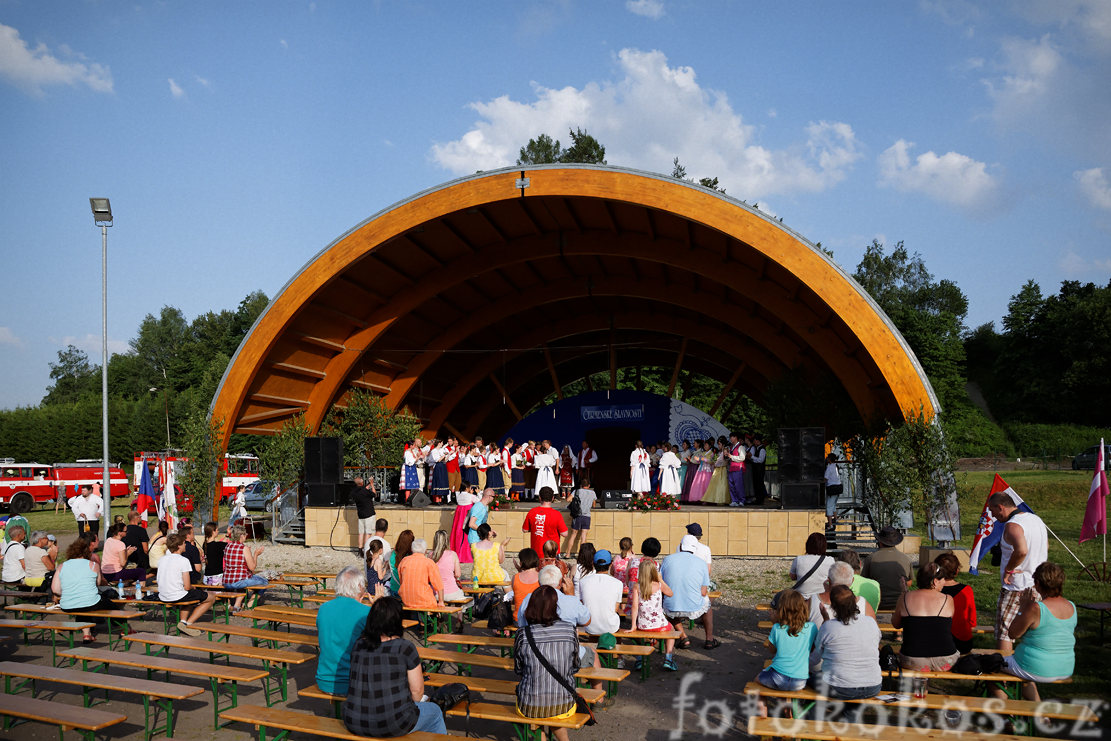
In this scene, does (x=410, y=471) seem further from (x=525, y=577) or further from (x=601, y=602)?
(x=601, y=602)

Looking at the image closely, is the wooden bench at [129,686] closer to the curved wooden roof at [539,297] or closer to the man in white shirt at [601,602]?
the man in white shirt at [601,602]

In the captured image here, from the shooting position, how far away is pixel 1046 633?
551 centimetres

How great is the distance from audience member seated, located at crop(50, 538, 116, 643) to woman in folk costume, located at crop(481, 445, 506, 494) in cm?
1139

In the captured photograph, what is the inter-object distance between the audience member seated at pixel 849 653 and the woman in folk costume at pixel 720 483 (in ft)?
40.0

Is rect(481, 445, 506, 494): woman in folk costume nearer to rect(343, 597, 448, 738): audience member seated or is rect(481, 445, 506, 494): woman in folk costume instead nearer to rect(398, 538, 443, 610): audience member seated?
rect(398, 538, 443, 610): audience member seated

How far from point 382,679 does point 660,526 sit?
34.6 ft

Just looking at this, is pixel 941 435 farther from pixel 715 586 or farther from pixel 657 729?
pixel 657 729

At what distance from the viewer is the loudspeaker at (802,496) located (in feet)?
46.5

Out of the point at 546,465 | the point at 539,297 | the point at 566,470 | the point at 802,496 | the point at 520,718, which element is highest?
the point at 539,297

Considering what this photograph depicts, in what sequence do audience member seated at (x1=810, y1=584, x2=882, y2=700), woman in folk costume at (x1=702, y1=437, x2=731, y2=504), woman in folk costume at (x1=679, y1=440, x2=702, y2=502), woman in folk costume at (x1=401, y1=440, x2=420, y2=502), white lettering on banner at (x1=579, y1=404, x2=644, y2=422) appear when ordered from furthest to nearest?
1. white lettering on banner at (x1=579, y1=404, x2=644, y2=422)
2. woman in folk costume at (x1=401, y1=440, x2=420, y2=502)
3. woman in folk costume at (x1=679, y1=440, x2=702, y2=502)
4. woman in folk costume at (x1=702, y1=437, x2=731, y2=504)
5. audience member seated at (x1=810, y1=584, x2=882, y2=700)

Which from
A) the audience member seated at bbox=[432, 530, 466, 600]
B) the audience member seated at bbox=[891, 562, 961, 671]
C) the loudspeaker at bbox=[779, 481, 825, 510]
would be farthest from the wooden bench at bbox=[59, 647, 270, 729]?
the loudspeaker at bbox=[779, 481, 825, 510]

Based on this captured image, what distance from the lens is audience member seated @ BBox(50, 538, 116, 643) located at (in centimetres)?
815

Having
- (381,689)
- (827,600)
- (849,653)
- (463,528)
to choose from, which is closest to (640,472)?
(463,528)

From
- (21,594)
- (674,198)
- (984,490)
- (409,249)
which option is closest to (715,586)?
(674,198)
